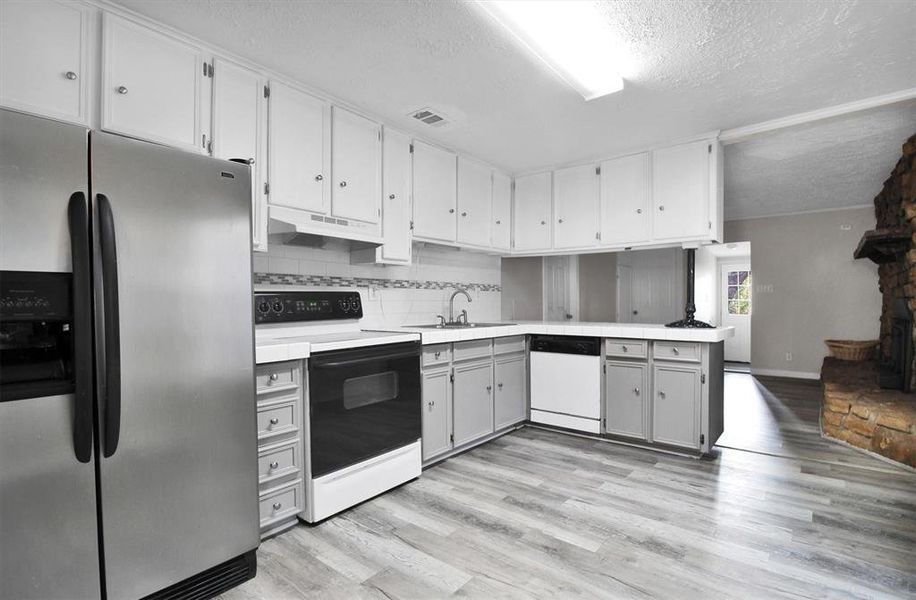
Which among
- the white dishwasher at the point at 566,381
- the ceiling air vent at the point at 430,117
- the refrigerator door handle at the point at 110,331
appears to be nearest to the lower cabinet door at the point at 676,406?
the white dishwasher at the point at 566,381

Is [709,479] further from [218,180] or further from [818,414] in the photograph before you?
[218,180]

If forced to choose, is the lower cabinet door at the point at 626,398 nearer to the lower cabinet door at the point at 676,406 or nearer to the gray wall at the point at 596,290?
the lower cabinet door at the point at 676,406

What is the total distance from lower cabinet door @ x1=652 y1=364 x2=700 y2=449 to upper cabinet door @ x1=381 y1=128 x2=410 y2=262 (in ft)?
6.89

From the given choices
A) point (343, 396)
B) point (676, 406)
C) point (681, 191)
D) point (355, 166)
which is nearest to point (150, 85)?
point (355, 166)

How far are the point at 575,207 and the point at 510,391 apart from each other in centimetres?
176

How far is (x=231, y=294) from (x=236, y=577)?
1131mm

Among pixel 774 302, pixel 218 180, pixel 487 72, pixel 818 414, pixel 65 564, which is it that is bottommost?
pixel 818 414

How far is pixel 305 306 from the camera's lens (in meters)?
2.82

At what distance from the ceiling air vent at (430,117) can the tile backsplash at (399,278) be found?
98 cm

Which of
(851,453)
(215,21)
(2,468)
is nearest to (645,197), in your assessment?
(851,453)

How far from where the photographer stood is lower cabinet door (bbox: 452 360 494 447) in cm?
324

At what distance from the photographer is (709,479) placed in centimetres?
283

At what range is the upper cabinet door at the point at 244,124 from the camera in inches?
89.9

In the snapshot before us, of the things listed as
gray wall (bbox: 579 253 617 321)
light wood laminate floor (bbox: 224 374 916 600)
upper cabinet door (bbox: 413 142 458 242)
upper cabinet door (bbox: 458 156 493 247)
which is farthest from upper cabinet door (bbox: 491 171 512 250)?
light wood laminate floor (bbox: 224 374 916 600)
